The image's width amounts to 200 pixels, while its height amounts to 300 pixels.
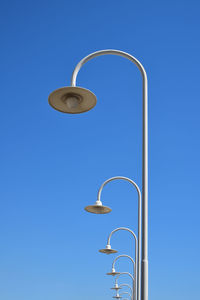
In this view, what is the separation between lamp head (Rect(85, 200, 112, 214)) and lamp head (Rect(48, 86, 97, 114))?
5175 mm

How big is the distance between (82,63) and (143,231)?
10.8 ft

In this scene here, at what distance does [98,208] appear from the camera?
12289 millimetres

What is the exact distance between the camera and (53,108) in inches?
292

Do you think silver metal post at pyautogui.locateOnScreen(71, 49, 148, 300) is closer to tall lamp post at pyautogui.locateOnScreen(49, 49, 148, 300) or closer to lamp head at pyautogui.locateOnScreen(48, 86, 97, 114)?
tall lamp post at pyautogui.locateOnScreen(49, 49, 148, 300)

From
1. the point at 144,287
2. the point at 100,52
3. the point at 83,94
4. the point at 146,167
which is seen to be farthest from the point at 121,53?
the point at 144,287

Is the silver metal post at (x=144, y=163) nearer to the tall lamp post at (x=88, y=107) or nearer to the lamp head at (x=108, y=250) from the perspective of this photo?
the tall lamp post at (x=88, y=107)

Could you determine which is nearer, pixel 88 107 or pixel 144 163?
pixel 144 163

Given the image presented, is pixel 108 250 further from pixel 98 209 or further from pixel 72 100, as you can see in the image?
pixel 72 100

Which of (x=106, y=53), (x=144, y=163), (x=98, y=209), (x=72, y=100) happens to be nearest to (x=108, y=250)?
(x=98, y=209)

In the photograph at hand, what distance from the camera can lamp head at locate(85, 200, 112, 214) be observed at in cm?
1214

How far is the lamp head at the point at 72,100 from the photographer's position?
7.10 m

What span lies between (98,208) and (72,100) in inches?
223

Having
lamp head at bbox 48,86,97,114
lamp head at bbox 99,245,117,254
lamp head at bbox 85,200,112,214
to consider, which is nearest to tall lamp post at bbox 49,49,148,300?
lamp head at bbox 48,86,97,114

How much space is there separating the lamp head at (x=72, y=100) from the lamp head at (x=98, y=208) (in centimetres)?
517
